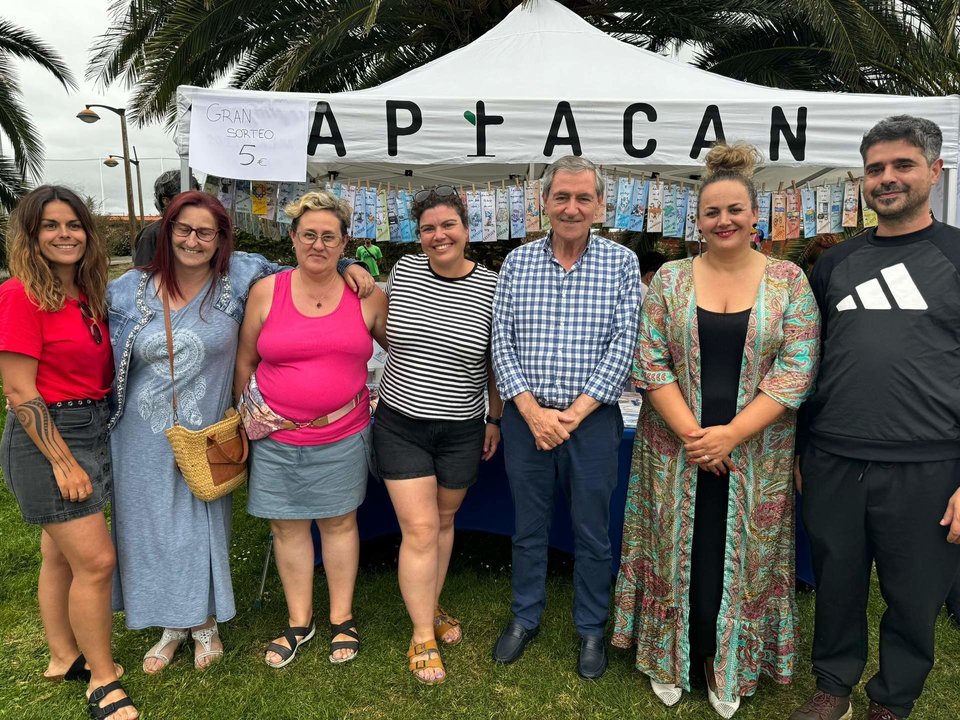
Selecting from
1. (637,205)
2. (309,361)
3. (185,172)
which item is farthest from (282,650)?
(637,205)

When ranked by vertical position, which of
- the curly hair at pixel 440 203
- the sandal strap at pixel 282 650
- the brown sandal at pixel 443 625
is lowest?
the brown sandal at pixel 443 625

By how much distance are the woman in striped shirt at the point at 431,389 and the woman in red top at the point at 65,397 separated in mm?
943

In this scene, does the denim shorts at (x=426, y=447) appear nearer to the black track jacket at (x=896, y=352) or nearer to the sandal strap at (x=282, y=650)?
the sandal strap at (x=282, y=650)

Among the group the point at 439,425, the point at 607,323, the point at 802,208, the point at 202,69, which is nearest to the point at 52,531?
the point at 439,425

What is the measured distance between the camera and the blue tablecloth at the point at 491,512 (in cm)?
303

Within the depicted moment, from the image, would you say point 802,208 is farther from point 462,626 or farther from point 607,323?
point 462,626

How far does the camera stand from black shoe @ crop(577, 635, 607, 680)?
2479 mm

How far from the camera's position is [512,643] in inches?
102

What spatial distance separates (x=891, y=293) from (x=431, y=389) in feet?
4.74

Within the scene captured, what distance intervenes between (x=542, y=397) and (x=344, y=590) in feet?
3.76

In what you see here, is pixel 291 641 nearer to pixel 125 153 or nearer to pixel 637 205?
pixel 637 205

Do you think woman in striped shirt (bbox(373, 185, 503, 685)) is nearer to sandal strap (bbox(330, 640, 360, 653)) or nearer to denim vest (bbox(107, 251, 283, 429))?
sandal strap (bbox(330, 640, 360, 653))

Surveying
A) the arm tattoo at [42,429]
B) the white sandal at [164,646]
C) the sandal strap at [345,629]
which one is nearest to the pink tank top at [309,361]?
the arm tattoo at [42,429]

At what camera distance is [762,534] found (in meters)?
2.15
